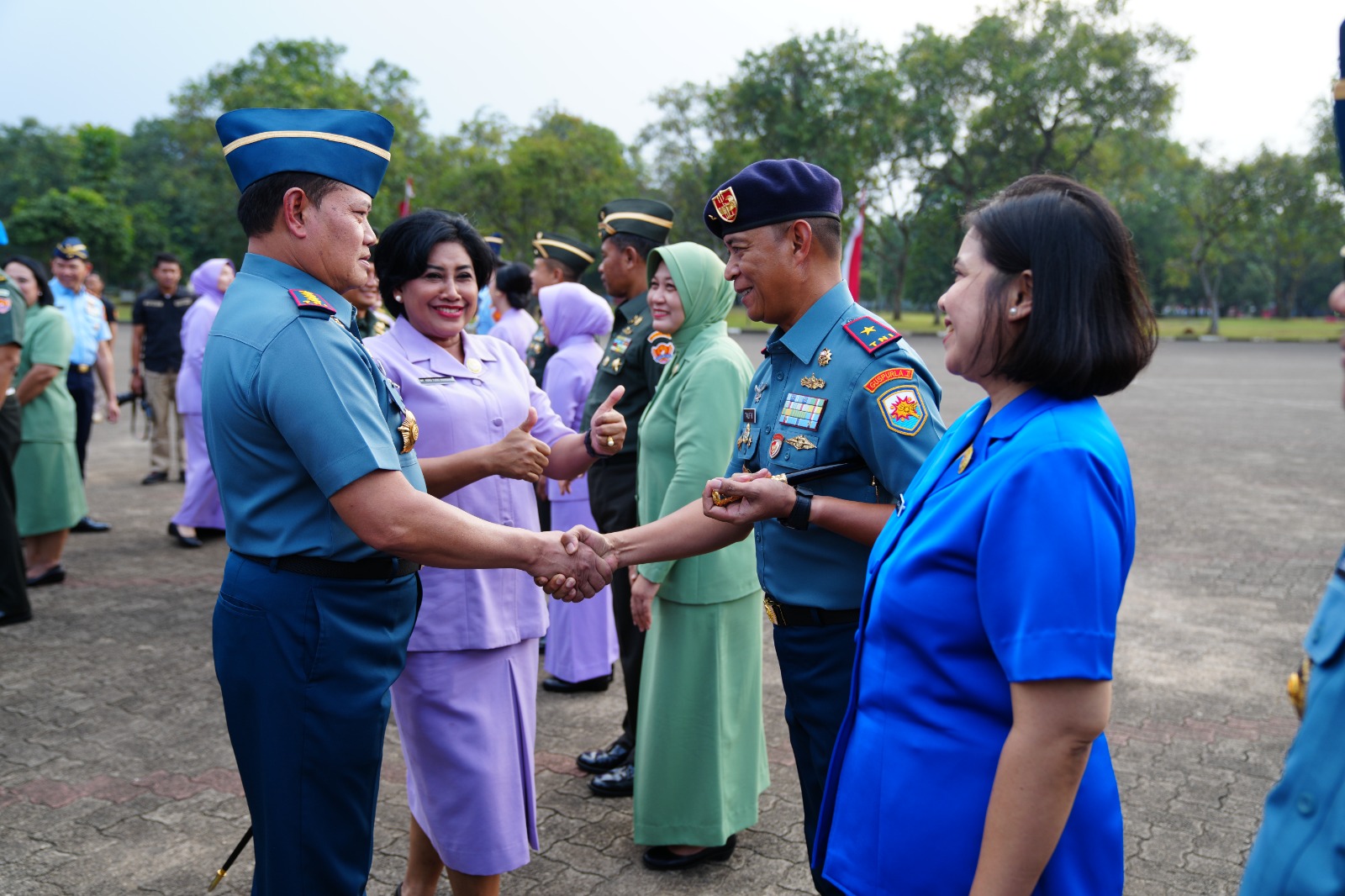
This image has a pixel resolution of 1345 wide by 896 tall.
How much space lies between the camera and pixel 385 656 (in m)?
2.25

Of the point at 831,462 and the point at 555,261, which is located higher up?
the point at 555,261

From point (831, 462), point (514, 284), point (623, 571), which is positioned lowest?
point (623, 571)

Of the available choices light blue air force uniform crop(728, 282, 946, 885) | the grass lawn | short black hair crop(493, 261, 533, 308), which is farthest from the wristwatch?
the grass lawn

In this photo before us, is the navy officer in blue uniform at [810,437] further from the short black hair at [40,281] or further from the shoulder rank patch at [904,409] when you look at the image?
the short black hair at [40,281]

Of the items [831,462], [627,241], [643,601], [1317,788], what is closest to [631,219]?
[627,241]

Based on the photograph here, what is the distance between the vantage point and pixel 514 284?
7625 mm

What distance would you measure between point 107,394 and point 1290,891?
10.1m

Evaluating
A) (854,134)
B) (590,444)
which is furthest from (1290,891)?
(854,134)

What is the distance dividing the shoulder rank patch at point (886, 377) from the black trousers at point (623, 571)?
1.86 metres

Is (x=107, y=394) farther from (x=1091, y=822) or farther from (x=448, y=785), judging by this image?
(x=1091, y=822)

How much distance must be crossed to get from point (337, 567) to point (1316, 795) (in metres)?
1.79

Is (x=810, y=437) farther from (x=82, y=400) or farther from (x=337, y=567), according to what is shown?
(x=82, y=400)

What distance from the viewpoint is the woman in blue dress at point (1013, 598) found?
4.41 feet

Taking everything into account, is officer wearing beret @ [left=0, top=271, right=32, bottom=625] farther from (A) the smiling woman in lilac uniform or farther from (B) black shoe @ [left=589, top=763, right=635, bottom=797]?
(B) black shoe @ [left=589, top=763, right=635, bottom=797]
